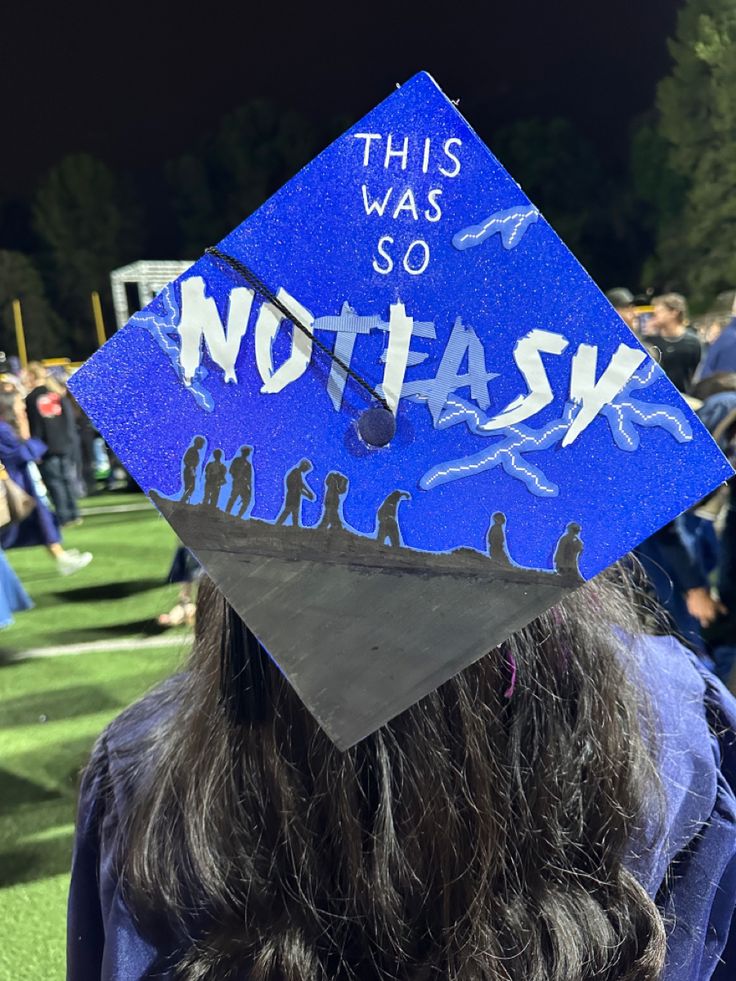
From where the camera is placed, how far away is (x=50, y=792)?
9.22 feet

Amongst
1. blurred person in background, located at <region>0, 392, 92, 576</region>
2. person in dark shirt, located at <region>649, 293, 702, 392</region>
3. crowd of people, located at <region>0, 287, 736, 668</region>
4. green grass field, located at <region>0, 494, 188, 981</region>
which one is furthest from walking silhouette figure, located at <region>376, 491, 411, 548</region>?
person in dark shirt, located at <region>649, 293, 702, 392</region>

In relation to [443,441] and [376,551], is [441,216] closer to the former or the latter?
[443,441]

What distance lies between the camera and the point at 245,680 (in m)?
0.72

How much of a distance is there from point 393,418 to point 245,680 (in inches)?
10.9

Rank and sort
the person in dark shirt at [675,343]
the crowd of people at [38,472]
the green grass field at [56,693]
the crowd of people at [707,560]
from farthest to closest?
the person in dark shirt at [675,343] < the crowd of people at [38,472] < the crowd of people at [707,560] < the green grass field at [56,693]

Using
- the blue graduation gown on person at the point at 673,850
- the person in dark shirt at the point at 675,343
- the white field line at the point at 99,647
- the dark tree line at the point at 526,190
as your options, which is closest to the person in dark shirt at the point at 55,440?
the white field line at the point at 99,647

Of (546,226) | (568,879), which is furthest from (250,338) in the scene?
(568,879)

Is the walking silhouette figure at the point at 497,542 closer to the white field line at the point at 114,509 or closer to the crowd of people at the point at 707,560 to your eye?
the crowd of people at the point at 707,560

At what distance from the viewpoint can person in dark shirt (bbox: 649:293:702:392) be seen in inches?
215

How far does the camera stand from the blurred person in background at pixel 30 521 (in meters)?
5.04

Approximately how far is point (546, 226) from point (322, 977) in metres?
0.68

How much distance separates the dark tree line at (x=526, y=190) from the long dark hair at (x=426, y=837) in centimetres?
1901

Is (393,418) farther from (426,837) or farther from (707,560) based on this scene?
(707,560)

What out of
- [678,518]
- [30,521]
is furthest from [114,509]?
[678,518]
